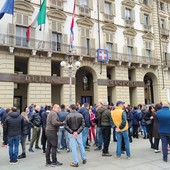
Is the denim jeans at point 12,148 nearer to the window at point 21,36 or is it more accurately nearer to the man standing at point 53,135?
the man standing at point 53,135

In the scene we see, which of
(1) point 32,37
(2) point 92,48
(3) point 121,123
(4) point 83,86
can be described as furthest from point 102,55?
(3) point 121,123

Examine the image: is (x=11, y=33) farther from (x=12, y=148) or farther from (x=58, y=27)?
(x=12, y=148)

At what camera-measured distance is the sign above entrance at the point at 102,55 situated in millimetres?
23688

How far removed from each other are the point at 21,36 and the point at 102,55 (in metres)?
8.59

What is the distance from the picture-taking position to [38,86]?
20.4m

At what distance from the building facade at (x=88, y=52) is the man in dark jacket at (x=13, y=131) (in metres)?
9.22

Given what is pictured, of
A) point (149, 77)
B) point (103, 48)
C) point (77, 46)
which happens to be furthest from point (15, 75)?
point (149, 77)

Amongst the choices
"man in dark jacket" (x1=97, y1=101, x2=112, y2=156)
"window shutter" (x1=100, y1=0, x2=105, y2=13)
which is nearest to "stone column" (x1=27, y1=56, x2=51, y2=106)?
"window shutter" (x1=100, y1=0, x2=105, y2=13)

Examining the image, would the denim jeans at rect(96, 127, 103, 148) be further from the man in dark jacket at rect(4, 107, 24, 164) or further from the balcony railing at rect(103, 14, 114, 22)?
the balcony railing at rect(103, 14, 114, 22)

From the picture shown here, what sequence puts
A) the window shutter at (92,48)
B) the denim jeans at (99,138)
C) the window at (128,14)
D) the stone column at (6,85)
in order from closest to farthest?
the denim jeans at (99,138), the stone column at (6,85), the window shutter at (92,48), the window at (128,14)

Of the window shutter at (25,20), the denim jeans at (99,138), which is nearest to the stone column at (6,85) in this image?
the window shutter at (25,20)

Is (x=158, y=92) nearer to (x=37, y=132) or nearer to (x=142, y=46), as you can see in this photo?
(x=142, y=46)

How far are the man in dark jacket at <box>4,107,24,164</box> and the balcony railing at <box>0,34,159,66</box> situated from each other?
1284cm

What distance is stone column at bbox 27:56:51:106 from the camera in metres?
20.0
